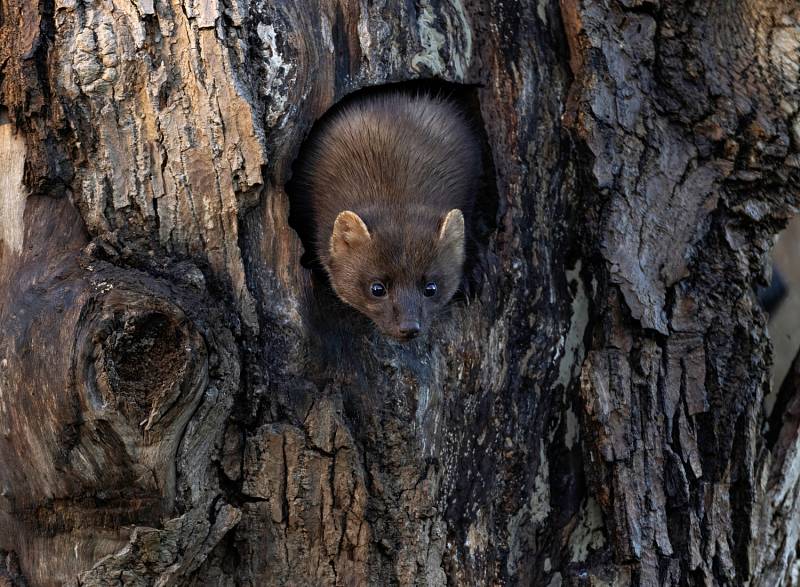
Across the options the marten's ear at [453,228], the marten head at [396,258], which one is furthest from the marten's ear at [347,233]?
the marten's ear at [453,228]

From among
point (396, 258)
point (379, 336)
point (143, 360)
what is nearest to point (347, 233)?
point (396, 258)

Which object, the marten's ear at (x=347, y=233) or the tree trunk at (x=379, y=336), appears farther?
the marten's ear at (x=347, y=233)

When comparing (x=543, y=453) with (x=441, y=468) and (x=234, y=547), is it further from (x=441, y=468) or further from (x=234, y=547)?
(x=234, y=547)

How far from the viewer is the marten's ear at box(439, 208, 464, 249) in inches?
211

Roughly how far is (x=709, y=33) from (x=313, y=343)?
8.30 ft

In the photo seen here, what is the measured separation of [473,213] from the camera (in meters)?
5.84

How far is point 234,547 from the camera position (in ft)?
13.8

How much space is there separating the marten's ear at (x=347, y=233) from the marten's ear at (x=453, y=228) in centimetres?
44

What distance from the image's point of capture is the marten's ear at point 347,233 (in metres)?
5.44

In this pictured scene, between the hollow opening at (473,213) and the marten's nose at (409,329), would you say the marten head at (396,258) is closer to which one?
the hollow opening at (473,213)

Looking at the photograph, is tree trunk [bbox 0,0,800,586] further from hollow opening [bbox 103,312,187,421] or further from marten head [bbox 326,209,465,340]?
marten head [bbox 326,209,465,340]

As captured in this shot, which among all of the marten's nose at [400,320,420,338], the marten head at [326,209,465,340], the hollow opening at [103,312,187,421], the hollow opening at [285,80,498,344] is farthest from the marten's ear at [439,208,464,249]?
the hollow opening at [103,312,187,421]

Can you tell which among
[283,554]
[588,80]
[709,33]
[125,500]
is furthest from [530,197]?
[125,500]

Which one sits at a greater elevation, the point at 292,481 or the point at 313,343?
the point at 313,343
